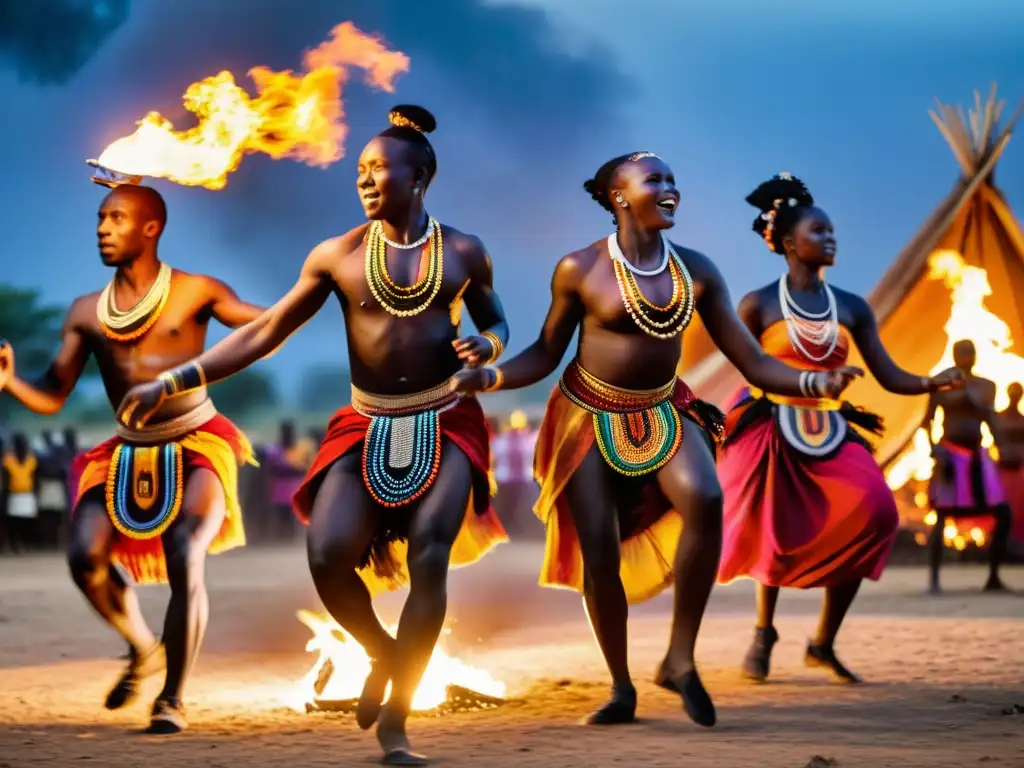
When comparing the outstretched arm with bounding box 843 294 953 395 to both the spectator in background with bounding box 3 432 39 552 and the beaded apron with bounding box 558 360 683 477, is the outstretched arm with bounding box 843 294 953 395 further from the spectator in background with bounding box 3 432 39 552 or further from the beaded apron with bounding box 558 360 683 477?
the spectator in background with bounding box 3 432 39 552

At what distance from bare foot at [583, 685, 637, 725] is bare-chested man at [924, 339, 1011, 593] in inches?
292

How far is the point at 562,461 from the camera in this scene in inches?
259

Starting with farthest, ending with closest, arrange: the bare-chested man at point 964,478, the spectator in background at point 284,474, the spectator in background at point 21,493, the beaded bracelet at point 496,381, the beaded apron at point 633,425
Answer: the spectator in background at point 284,474, the spectator in background at point 21,493, the bare-chested man at point 964,478, the beaded apron at point 633,425, the beaded bracelet at point 496,381

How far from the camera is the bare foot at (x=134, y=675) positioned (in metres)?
6.91

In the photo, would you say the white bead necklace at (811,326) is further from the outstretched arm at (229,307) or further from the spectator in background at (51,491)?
the spectator in background at (51,491)

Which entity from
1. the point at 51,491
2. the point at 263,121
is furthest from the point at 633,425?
the point at 51,491

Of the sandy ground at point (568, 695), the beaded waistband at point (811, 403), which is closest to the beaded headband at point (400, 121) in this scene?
the sandy ground at point (568, 695)

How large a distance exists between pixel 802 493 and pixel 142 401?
3.39 m

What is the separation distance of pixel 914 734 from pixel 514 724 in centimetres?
157

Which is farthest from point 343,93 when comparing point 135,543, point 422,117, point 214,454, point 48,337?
point 48,337

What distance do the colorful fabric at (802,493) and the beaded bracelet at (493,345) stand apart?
2338mm

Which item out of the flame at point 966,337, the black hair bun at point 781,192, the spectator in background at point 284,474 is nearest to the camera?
the black hair bun at point 781,192

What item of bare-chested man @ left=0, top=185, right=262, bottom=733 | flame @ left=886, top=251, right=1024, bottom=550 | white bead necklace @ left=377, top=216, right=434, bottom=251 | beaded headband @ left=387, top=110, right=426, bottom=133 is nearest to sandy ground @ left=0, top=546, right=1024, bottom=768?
bare-chested man @ left=0, top=185, right=262, bottom=733

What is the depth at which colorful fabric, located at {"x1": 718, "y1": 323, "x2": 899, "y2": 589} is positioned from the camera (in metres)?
7.65
